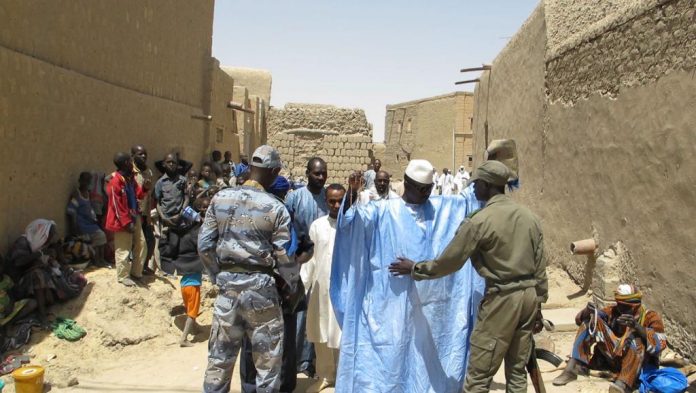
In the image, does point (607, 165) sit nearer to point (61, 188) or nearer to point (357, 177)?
point (357, 177)

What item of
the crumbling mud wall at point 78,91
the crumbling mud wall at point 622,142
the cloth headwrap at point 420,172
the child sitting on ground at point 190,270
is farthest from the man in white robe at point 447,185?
the cloth headwrap at point 420,172

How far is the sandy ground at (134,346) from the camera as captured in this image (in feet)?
15.1

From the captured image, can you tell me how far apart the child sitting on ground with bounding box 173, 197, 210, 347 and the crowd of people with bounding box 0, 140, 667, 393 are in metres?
1.45

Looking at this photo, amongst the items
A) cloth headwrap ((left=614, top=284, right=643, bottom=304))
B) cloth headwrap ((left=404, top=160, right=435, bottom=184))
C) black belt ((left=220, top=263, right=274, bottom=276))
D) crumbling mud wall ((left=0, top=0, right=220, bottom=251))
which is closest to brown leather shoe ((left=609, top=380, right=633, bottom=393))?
cloth headwrap ((left=614, top=284, right=643, bottom=304))

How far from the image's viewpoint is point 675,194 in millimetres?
4926

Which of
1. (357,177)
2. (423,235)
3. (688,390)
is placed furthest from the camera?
(688,390)

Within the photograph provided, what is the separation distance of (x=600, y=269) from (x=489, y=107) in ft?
22.0

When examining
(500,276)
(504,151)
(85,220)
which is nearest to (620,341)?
(504,151)

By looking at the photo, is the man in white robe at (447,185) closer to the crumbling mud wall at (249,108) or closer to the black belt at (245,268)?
the crumbling mud wall at (249,108)

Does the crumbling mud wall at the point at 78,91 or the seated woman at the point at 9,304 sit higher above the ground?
the crumbling mud wall at the point at 78,91

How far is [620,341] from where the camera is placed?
14.7 ft

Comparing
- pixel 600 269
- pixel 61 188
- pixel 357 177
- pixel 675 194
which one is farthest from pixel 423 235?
pixel 61 188

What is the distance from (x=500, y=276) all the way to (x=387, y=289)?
0.72m

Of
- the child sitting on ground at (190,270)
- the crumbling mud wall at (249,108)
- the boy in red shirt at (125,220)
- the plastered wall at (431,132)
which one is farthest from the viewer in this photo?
the plastered wall at (431,132)
